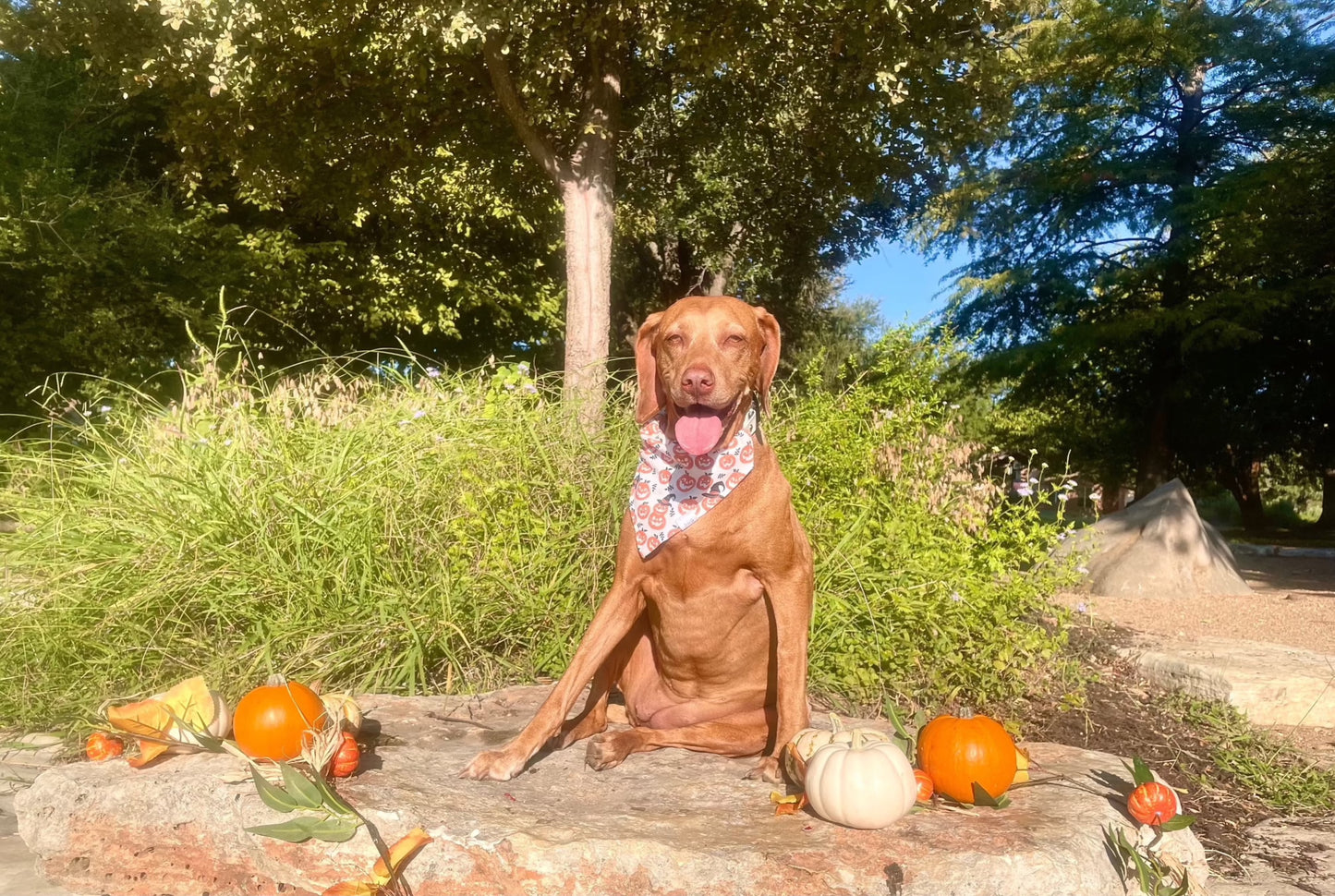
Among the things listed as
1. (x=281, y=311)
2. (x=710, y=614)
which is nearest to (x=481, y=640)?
(x=710, y=614)

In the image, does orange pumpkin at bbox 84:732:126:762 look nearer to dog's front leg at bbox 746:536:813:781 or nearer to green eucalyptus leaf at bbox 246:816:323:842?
green eucalyptus leaf at bbox 246:816:323:842

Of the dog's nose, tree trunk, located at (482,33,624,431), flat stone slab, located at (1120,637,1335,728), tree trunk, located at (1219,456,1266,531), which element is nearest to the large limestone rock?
flat stone slab, located at (1120,637,1335,728)

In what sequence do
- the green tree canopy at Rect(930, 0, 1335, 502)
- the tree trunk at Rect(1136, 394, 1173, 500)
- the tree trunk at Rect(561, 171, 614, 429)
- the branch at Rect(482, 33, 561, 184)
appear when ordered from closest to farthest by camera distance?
the tree trunk at Rect(561, 171, 614, 429)
the branch at Rect(482, 33, 561, 184)
the green tree canopy at Rect(930, 0, 1335, 502)
the tree trunk at Rect(1136, 394, 1173, 500)

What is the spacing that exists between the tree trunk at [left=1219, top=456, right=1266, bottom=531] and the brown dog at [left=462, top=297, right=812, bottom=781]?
774 inches

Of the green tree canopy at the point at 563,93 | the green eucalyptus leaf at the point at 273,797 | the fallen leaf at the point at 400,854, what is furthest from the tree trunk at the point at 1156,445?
the green eucalyptus leaf at the point at 273,797

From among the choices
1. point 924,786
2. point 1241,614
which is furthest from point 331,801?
point 1241,614

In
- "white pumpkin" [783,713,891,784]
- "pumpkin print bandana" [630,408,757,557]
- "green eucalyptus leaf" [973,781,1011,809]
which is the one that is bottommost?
"green eucalyptus leaf" [973,781,1011,809]

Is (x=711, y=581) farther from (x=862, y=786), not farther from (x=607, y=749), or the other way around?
(x=862, y=786)

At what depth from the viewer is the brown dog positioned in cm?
269

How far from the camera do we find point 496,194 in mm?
14938

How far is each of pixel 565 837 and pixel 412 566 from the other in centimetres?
222

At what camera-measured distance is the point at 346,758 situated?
2572mm

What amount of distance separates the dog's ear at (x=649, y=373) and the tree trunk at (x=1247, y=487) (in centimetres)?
1984

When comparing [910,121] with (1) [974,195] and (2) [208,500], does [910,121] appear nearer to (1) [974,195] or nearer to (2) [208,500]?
(1) [974,195]
